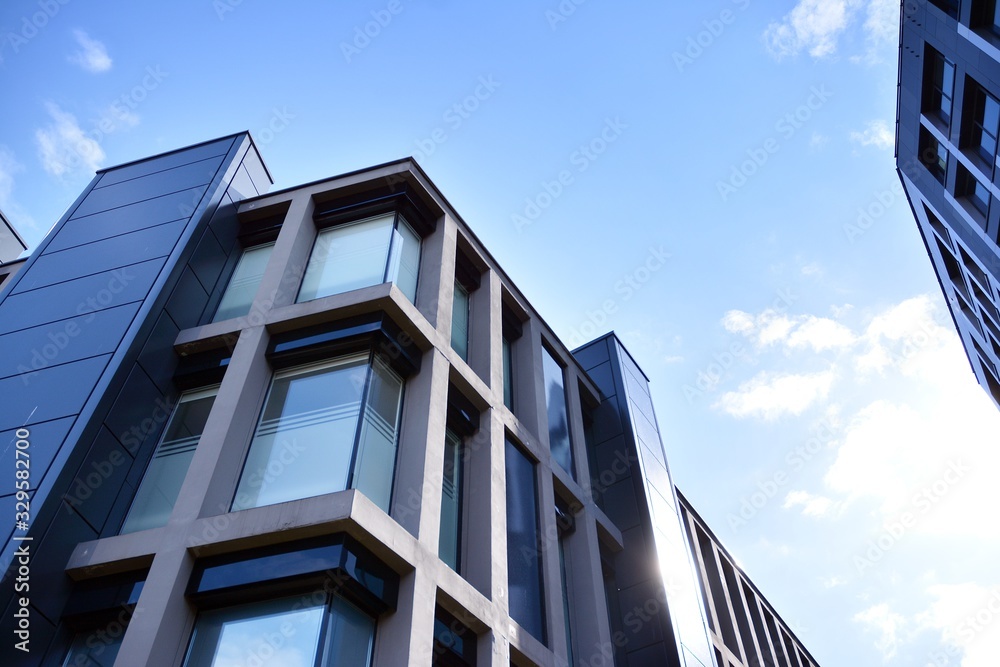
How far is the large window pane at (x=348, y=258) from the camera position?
15.2 m

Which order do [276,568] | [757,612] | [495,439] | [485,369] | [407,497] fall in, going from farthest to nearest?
[757,612], [485,369], [495,439], [407,497], [276,568]

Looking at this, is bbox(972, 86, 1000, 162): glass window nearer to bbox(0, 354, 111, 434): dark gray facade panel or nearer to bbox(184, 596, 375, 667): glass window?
bbox(184, 596, 375, 667): glass window

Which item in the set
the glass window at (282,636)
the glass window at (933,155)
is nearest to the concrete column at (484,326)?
the glass window at (282,636)

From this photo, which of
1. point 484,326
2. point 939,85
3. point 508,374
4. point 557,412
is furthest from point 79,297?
point 939,85

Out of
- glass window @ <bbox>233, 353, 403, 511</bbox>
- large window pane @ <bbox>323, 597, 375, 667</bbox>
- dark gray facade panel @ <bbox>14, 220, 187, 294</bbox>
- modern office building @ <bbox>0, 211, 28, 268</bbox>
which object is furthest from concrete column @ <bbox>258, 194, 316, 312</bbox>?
modern office building @ <bbox>0, 211, 28, 268</bbox>

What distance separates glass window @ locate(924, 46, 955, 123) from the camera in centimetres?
2369

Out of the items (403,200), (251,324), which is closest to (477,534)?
(251,324)

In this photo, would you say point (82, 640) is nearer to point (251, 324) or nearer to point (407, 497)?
point (407, 497)

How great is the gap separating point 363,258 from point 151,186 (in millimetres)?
5286

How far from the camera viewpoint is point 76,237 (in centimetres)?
1583

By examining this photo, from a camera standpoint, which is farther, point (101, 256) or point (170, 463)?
point (101, 256)

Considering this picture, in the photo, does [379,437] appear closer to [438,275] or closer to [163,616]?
[163,616]

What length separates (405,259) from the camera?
16.4m

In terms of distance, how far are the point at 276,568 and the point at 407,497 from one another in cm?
253
